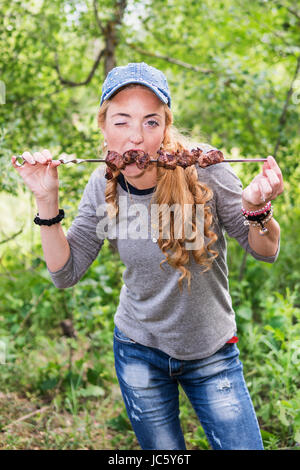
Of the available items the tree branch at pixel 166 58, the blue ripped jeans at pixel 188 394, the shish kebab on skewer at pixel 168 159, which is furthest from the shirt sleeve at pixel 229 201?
the tree branch at pixel 166 58

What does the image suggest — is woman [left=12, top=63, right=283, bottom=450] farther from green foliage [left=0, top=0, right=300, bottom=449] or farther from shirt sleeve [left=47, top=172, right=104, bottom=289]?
green foliage [left=0, top=0, right=300, bottom=449]

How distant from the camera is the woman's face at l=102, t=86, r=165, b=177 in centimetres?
180

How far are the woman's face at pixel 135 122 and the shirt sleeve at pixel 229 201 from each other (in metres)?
0.25

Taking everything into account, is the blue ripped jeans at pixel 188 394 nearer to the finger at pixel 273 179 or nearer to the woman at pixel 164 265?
the woman at pixel 164 265

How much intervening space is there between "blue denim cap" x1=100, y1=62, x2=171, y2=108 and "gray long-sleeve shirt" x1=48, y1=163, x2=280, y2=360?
1.13ft

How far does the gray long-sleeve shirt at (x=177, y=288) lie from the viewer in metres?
1.83

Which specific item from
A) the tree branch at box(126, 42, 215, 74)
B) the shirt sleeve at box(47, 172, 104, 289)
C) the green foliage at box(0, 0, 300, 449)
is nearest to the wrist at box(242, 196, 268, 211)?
the shirt sleeve at box(47, 172, 104, 289)

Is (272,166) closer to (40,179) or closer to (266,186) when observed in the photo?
(266,186)

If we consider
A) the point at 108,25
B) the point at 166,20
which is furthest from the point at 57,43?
the point at 166,20

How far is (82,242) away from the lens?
79.7 inches

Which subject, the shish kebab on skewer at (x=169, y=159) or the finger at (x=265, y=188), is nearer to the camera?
the finger at (x=265, y=188)

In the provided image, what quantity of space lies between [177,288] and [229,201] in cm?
39

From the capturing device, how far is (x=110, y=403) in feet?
11.0

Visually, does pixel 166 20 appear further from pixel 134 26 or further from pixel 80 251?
pixel 80 251
